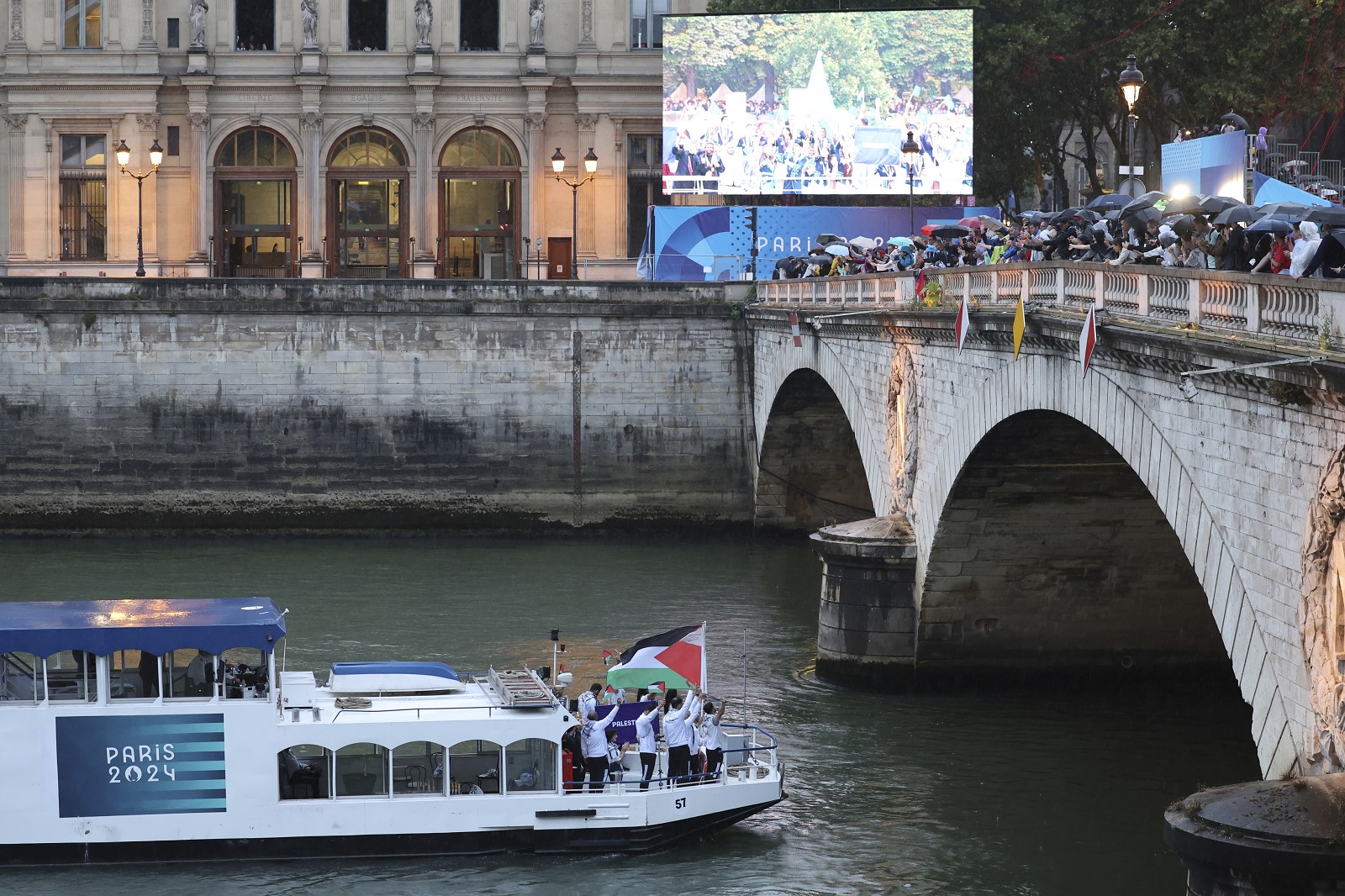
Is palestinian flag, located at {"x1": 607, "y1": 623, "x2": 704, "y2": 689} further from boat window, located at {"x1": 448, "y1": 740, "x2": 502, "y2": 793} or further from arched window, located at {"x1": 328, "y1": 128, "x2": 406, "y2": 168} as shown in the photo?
arched window, located at {"x1": 328, "y1": 128, "x2": 406, "y2": 168}

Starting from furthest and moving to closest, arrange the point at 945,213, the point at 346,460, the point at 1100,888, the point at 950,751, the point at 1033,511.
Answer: the point at 945,213
the point at 346,460
the point at 1033,511
the point at 950,751
the point at 1100,888

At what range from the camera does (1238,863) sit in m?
13.9

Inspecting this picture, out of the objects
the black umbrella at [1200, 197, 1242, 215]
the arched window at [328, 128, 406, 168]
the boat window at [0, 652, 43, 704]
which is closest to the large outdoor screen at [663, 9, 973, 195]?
the arched window at [328, 128, 406, 168]

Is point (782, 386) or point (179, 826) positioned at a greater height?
point (782, 386)

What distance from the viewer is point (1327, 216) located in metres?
19.3

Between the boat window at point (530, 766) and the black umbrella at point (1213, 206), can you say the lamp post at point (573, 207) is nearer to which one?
the boat window at point (530, 766)

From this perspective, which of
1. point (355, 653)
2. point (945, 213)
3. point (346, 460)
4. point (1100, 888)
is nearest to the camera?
point (1100, 888)

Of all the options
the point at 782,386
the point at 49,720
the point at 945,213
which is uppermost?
the point at 945,213

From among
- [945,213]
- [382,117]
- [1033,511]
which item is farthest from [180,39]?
[1033,511]

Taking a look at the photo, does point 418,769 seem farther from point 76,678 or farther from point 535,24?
point 535,24

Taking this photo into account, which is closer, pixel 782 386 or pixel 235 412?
pixel 782 386

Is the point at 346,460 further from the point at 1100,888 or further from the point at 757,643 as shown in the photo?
the point at 1100,888

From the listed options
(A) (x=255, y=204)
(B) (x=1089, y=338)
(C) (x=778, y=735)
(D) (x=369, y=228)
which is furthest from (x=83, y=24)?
(B) (x=1089, y=338)

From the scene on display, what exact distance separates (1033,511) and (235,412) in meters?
28.8
